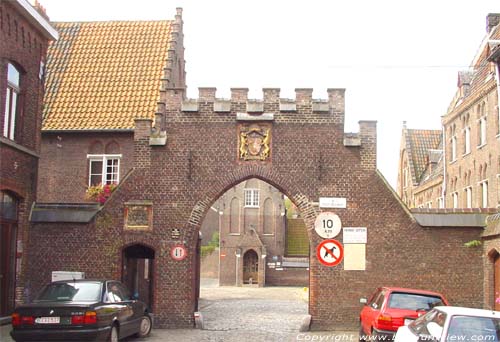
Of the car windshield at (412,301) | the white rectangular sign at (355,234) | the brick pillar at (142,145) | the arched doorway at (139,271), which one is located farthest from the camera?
the arched doorway at (139,271)

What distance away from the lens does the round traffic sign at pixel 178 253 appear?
804 inches

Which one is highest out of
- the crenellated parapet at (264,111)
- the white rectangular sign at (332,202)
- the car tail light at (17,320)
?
the crenellated parapet at (264,111)

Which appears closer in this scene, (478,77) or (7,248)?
(7,248)

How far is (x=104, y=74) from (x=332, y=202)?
14353 mm

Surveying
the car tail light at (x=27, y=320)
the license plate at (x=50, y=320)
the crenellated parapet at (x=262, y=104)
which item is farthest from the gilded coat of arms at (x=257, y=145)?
the car tail light at (x=27, y=320)

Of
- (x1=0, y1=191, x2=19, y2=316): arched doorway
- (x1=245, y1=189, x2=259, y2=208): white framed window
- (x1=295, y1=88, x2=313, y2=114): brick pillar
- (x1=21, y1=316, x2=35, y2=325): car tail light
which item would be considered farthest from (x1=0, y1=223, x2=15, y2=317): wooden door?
(x1=245, y1=189, x2=259, y2=208): white framed window

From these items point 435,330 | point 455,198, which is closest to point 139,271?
point 455,198

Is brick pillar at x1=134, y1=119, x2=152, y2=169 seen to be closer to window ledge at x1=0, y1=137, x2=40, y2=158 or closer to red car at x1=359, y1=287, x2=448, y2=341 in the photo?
window ledge at x1=0, y1=137, x2=40, y2=158

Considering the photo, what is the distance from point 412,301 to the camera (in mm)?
14820

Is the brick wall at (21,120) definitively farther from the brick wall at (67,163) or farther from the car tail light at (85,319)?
the car tail light at (85,319)

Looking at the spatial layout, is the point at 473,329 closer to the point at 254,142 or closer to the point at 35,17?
the point at 254,142

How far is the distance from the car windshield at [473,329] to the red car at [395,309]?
4.20 meters

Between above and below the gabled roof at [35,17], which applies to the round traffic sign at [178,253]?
below

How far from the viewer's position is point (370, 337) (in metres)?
15.2
